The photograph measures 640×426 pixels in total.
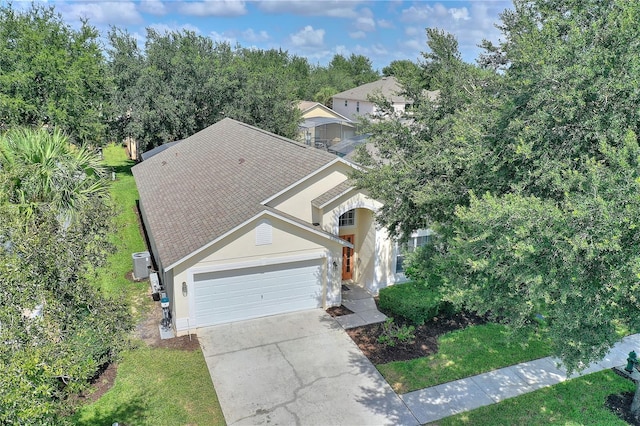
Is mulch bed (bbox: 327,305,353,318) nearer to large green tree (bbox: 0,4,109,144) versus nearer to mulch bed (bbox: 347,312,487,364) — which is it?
mulch bed (bbox: 347,312,487,364)

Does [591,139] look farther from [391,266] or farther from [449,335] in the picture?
[391,266]

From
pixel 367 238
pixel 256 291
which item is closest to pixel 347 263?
pixel 367 238

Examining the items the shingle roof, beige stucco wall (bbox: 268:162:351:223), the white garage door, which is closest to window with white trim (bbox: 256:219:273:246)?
the white garage door

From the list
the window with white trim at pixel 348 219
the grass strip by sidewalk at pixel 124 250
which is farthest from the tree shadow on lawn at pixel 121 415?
the window with white trim at pixel 348 219

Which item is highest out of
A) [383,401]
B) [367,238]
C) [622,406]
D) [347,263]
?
[367,238]

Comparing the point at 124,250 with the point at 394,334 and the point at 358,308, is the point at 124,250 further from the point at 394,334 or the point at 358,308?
the point at 394,334

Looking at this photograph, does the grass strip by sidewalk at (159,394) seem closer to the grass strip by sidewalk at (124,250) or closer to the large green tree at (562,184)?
the grass strip by sidewalk at (124,250)

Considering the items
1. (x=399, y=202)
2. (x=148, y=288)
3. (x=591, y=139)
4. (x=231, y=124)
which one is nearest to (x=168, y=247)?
(x=148, y=288)
